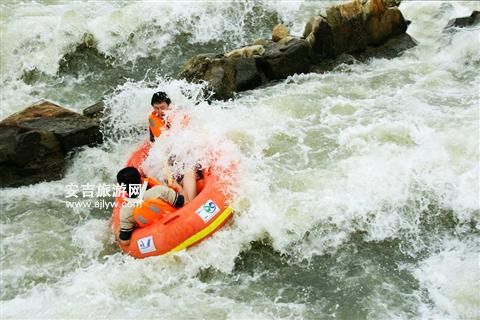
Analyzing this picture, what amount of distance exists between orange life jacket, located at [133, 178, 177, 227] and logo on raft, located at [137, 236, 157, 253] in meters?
0.21

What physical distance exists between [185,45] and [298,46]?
2.39m

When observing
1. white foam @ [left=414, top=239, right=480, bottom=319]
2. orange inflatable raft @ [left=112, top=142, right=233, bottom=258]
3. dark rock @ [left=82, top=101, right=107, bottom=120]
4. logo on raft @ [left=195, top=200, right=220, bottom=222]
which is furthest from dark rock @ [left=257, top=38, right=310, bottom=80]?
white foam @ [left=414, top=239, right=480, bottom=319]

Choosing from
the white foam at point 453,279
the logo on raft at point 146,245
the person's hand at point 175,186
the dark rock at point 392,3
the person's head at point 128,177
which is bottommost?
the white foam at point 453,279

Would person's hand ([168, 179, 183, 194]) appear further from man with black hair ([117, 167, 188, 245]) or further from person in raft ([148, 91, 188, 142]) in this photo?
person in raft ([148, 91, 188, 142])

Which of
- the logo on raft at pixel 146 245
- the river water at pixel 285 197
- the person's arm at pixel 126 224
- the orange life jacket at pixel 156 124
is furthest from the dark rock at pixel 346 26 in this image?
A: the logo on raft at pixel 146 245

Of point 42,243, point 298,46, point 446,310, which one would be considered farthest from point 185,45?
point 446,310

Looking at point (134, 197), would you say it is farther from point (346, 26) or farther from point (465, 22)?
point (465, 22)

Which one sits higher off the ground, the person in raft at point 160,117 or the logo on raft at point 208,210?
the person in raft at point 160,117

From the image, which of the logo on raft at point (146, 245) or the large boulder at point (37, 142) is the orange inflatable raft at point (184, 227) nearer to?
the logo on raft at point (146, 245)

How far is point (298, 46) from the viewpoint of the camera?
8.85 m

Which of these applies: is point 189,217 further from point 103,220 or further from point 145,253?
point 103,220

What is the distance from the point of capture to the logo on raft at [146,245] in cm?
539

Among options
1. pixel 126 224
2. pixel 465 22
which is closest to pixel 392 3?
pixel 465 22

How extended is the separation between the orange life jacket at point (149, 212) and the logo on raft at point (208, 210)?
0.41 meters
